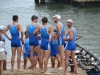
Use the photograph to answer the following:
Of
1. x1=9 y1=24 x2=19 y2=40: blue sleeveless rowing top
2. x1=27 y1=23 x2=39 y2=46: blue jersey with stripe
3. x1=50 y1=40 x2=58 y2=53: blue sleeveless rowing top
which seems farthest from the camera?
x1=50 y1=40 x2=58 y2=53: blue sleeveless rowing top

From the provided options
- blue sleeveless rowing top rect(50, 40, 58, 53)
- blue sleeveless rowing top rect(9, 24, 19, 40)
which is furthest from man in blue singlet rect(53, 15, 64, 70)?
blue sleeveless rowing top rect(9, 24, 19, 40)

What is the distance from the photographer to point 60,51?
37.9 feet

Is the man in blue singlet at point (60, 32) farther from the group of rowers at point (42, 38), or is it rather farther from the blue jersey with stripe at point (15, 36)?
the blue jersey with stripe at point (15, 36)

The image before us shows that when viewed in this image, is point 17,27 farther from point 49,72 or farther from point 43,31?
point 49,72

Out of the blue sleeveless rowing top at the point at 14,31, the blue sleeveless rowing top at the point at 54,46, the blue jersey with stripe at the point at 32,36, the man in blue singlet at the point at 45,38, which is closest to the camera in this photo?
the man in blue singlet at the point at 45,38

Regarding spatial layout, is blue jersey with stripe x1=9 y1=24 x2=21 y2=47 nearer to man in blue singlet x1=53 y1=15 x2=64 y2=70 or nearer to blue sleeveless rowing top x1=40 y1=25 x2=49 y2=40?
blue sleeveless rowing top x1=40 y1=25 x2=49 y2=40

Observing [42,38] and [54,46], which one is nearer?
[42,38]

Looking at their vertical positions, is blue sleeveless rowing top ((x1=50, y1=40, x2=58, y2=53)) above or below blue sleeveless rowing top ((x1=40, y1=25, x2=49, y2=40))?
below

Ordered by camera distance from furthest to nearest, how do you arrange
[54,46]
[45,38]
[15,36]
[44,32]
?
1. [54,46]
2. [15,36]
3. [45,38]
4. [44,32]

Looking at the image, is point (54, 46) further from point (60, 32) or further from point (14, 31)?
point (14, 31)

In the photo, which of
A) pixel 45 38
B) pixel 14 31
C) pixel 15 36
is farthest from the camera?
pixel 15 36

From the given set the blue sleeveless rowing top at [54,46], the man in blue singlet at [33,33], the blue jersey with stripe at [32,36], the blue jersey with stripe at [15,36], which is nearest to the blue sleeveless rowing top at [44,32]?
the man in blue singlet at [33,33]

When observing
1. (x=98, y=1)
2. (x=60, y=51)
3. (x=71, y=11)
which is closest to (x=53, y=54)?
(x=60, y=51)

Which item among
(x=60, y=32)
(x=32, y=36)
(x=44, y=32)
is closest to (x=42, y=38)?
(x=44, y=32)
